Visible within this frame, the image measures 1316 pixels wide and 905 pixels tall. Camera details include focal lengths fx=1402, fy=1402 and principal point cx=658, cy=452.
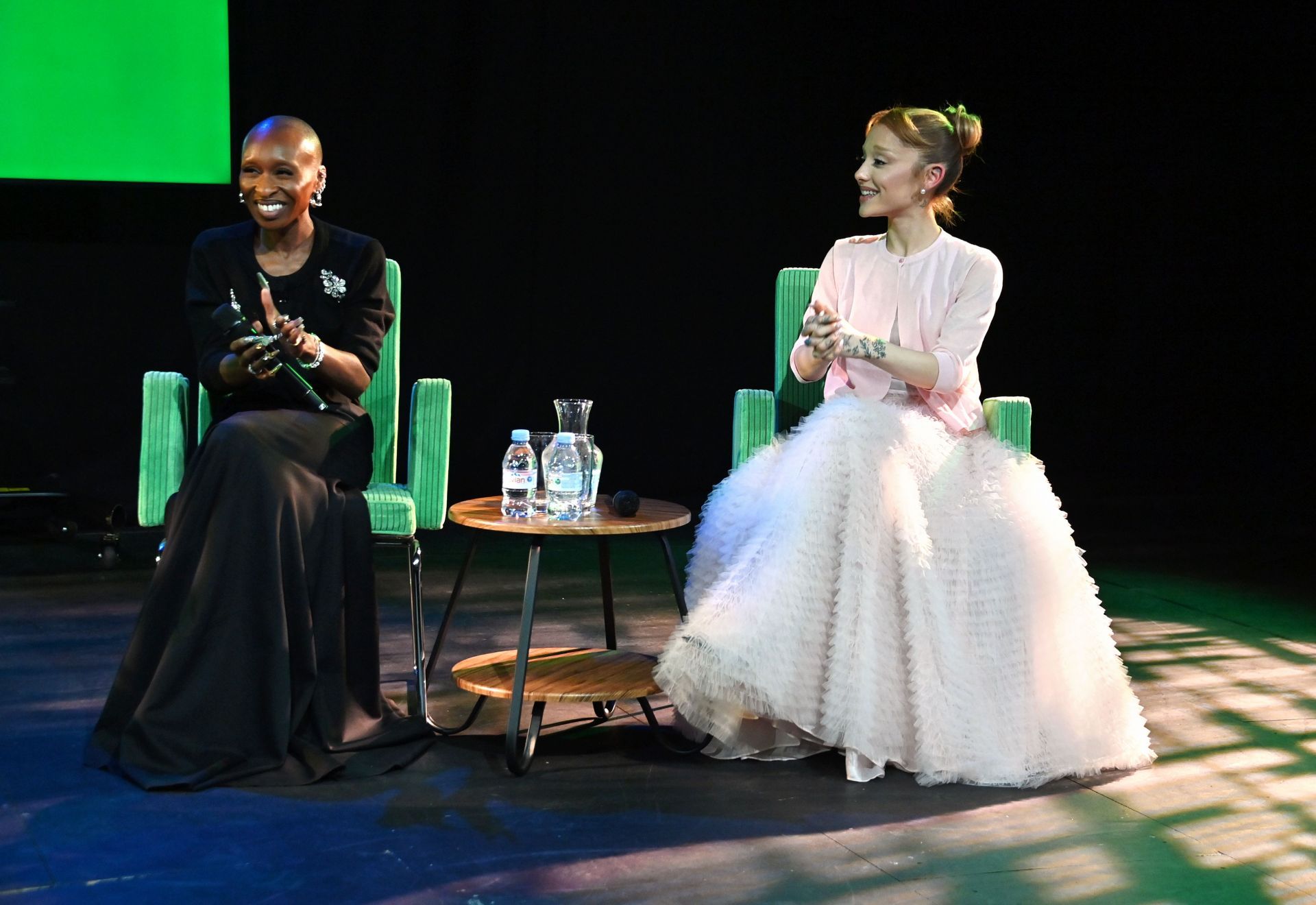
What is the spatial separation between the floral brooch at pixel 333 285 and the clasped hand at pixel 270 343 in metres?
0.22

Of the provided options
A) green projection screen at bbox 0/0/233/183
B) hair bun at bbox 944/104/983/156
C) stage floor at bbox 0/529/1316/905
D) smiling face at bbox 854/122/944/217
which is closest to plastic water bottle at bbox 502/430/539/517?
stage floor at bbox 0/529/1316/905

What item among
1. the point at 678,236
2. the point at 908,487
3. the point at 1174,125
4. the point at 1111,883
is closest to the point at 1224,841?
the point at 1111,883

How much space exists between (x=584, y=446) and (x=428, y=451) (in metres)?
0.43

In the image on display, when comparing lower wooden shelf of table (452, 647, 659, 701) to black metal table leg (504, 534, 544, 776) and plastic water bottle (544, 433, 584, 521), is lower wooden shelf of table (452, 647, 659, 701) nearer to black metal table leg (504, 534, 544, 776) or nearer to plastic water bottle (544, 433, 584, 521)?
black metal table leg (504, 534, 544, 776)

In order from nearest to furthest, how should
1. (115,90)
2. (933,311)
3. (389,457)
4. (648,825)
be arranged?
(648,825) < (933,311) < (389,457) < (115,90)

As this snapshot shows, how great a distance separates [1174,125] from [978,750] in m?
5.38

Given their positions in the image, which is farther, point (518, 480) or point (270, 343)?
point (518, 480)

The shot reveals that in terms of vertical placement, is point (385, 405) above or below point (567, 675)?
above

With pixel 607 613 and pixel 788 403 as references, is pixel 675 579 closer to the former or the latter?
pixel 607 613

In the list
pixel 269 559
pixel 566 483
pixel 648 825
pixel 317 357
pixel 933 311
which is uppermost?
pixel 933 311

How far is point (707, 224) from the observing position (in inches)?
246

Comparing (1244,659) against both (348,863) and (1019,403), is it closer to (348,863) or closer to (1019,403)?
(1019,403)

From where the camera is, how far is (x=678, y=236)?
6.21m

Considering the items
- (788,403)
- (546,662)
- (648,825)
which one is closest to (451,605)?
(546,662)
